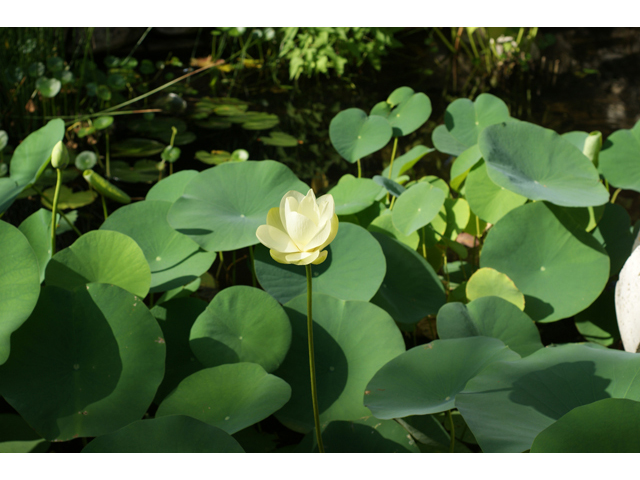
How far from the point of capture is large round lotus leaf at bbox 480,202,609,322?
3.49 ft

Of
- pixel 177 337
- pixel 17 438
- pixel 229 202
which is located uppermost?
pixel 229 202

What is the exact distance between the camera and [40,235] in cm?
100

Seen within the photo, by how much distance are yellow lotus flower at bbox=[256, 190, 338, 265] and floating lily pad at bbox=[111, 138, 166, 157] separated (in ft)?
6.60

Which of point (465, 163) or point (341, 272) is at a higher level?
point (465, 163)

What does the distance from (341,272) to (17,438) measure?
0.66 meters

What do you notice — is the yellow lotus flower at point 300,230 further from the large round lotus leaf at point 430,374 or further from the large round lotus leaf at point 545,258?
the large round lotus leaf at point 545,258

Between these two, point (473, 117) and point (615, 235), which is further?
point (473, 117)

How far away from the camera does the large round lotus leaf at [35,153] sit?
112cm

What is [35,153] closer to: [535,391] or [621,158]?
[535,391]

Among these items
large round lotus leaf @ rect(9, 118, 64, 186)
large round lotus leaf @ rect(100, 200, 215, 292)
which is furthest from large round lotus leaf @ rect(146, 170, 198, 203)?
large round lotus leaf @ rect(9, 118, 64, 186)

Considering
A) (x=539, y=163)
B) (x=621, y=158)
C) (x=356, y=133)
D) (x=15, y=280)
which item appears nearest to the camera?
(x=15, y=280)

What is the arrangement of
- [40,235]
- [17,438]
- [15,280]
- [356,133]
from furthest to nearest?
[356,133] → [40,235] → [17,438] → [15,280]

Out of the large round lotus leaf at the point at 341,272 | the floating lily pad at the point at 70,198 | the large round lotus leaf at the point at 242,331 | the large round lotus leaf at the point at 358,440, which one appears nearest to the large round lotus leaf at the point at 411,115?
the large round lotus leaf at the point at 341,272

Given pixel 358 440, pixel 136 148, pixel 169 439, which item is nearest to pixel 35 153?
pixel 169 439
